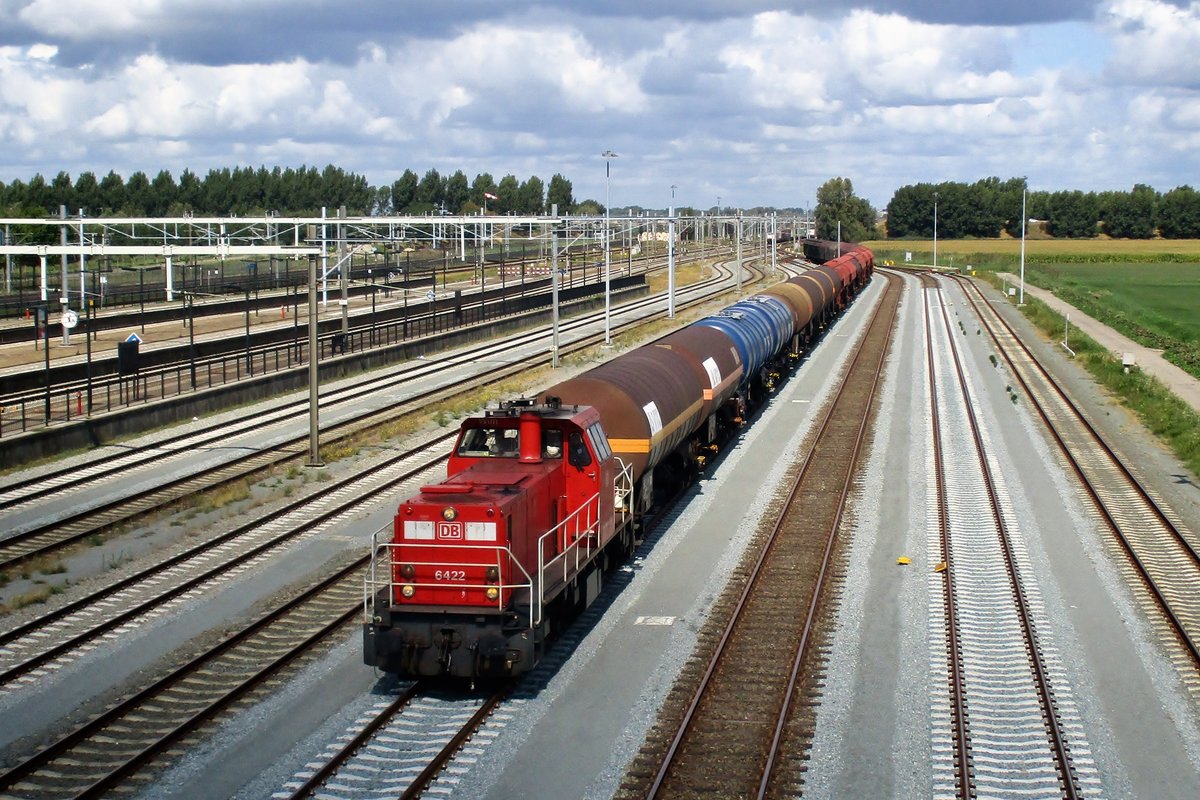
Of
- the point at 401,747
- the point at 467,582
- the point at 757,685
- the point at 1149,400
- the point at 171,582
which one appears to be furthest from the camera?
the point at 1149,400

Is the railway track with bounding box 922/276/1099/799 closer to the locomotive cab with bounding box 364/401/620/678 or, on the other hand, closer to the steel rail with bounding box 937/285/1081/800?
the steel rail with bounding box 937/285/1081/800

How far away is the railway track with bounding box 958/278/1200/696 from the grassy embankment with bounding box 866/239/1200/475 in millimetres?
2230

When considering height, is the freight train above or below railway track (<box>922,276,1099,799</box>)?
above

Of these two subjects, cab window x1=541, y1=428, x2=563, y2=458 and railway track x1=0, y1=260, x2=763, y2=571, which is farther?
railway track x1=0, y1=260, x2=763, y2=571

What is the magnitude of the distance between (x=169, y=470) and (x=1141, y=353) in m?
45.1

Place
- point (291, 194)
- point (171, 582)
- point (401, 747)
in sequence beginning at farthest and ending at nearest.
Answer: point (291, 194), point (171, 582), point (401, 747)

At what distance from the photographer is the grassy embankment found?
3953 cm

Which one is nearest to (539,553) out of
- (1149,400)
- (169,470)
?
(169,470)

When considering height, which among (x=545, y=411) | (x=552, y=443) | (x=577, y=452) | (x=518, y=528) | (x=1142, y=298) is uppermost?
(x=545, y=411)

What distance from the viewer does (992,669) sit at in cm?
1602

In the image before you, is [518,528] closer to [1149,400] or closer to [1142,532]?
[1142,532]

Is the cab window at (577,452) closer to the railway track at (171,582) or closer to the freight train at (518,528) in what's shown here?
the freight train at (518,528)

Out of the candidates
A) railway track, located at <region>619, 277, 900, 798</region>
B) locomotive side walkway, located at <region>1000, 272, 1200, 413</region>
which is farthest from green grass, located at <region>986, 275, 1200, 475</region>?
railway track, located at <region>619, 277, 900, 798</region>

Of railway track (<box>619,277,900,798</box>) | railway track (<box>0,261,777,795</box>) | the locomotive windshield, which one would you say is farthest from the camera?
the locomotive windshield
